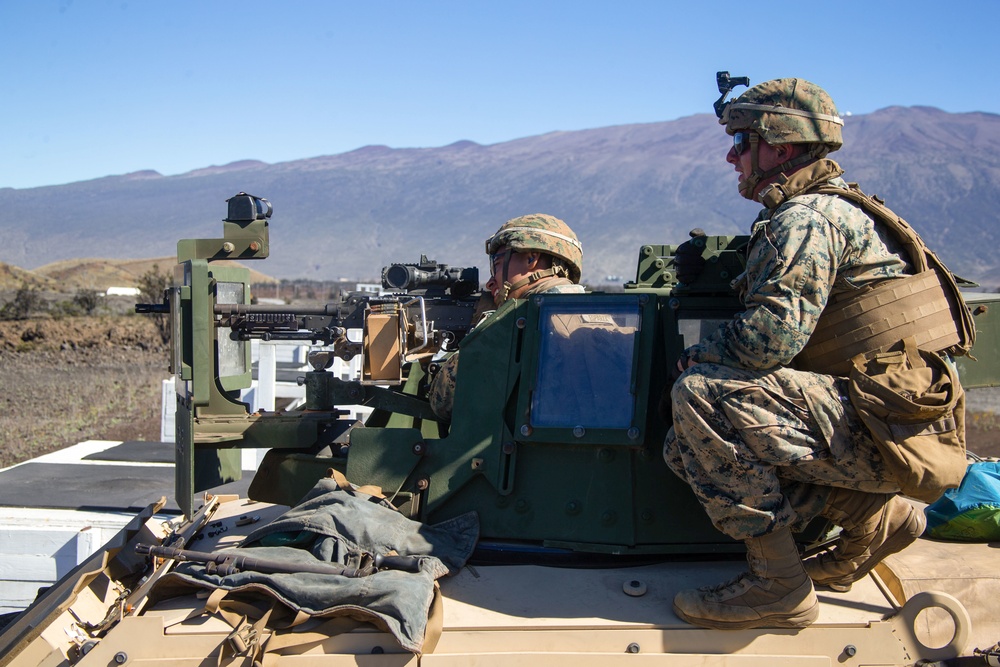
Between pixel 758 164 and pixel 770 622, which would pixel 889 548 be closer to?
pixel 770 622

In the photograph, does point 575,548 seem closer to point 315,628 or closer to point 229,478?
point 315,628

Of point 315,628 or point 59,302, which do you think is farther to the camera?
point 59,302

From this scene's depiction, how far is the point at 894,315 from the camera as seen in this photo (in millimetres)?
3400

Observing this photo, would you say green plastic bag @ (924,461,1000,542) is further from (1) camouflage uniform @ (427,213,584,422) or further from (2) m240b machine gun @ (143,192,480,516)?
(2) m240b machine gun @ (143,192,480,516)

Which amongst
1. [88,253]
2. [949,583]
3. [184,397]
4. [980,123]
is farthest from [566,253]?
[980,123]

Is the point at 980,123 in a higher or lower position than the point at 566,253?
higher

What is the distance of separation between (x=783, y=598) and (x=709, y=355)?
872mm

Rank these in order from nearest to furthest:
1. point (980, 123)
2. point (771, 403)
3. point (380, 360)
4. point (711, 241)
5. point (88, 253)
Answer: point (771, 403), point (711, 241), point (380, 360), point (88, 253), point (980, 123)

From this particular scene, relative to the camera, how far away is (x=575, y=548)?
3.89 m

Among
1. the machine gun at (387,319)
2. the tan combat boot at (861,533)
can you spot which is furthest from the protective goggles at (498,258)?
the tan combat boot at (861,533)

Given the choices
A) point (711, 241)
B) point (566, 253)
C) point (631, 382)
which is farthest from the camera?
point (566, 253)

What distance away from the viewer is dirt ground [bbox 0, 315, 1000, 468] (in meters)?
13.9

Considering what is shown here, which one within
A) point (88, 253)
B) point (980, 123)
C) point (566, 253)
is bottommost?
point (88, 253)

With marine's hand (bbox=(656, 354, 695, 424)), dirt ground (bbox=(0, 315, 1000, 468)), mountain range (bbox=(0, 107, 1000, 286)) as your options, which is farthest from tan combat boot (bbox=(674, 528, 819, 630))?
mountain range (bbox=(0, 107, 1000, 286))
